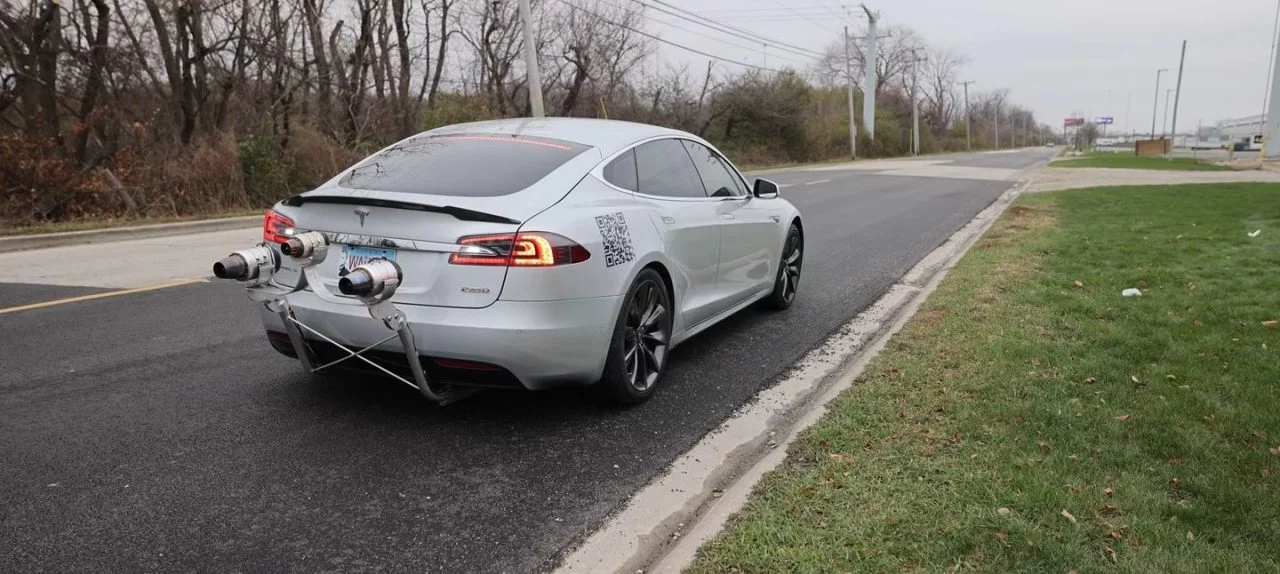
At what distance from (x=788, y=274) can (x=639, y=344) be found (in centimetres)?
282

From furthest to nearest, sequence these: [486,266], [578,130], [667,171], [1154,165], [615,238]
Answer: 1. [1154,165]
2. [667,171]
3. [578,130]
4. [615,238]
5. [486,266]

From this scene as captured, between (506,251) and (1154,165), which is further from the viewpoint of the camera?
(1154,165)

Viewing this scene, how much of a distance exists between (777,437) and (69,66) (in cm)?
1773

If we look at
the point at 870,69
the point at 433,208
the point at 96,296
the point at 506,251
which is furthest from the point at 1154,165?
the point at 433,208

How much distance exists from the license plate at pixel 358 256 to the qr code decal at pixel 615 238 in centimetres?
97

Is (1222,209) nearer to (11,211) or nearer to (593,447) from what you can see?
(593,447)

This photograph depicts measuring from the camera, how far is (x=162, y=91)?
18688 millimetres

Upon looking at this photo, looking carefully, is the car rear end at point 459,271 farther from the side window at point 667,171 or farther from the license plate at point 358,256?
the side window at point 667,171

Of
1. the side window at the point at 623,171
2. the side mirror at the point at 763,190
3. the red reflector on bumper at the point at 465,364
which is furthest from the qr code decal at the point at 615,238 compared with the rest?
the side mirror at the point at 763,190

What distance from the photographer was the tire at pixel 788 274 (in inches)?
266

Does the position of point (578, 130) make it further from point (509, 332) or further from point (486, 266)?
point (509, 332)

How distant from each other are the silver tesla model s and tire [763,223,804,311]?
6.30ft

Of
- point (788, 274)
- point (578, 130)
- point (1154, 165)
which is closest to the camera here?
point (578, 130)

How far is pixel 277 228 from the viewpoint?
4242mm
